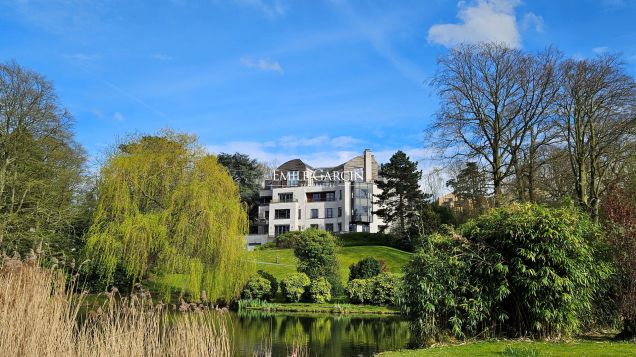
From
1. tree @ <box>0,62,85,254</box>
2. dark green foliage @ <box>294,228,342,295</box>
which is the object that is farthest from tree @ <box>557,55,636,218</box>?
tree @ <box>0,62,85,254</box>

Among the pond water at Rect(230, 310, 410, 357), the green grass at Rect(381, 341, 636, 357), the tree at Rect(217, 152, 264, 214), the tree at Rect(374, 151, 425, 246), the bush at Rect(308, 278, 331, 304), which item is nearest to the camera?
the green grass at Rect(381, 341, 636, 357)

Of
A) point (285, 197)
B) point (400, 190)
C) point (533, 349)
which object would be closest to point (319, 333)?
point (533, 349)

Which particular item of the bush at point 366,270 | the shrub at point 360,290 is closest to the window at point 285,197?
the bush at point 366,270

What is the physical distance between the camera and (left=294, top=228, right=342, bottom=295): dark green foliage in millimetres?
32125

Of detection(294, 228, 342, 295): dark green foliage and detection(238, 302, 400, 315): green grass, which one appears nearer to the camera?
detection(238, 302, 400, 315): green grass

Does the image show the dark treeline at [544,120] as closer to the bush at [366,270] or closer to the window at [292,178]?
the bush at [366,270]

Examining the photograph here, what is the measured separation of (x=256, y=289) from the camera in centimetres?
3131

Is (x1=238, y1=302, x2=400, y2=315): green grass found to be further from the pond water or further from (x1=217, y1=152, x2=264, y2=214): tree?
(x1=217, y1=152, x2=264, y2=214): tree

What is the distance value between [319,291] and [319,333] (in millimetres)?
11936

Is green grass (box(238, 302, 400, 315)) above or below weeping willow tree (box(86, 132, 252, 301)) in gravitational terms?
below

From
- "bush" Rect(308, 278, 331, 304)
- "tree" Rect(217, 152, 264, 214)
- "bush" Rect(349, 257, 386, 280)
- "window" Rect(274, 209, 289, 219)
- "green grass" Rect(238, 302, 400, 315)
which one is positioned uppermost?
"tree" Rect(217, 152, 264, 214)

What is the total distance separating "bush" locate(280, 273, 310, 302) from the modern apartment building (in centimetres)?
3361

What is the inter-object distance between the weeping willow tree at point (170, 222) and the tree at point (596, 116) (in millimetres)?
17090

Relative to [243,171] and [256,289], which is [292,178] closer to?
[243,171]
